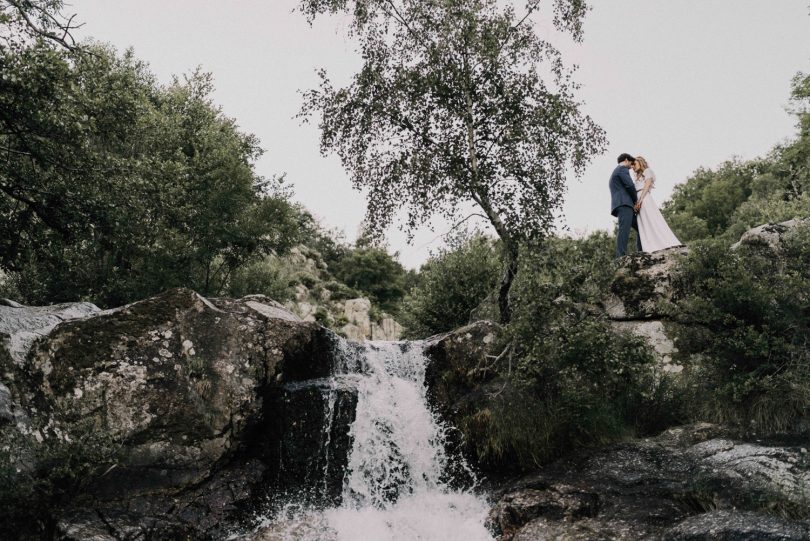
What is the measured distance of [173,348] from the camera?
10641 millimetres

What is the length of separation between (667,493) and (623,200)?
8256mm

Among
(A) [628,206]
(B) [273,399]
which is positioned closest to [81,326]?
(B) [273,399]

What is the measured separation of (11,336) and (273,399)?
15.6 ft

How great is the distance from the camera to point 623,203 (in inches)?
560

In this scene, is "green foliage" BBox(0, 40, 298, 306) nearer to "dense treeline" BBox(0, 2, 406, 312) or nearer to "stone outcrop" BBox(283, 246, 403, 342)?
"dense treeline" BBox(0, 2, 406, 312)

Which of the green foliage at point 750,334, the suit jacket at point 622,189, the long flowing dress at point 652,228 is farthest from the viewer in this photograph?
the suit jacket at point 622,189

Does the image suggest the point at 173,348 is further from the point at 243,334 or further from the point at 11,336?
the point at 11,336

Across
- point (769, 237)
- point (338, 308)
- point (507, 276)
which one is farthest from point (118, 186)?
point (338, 308)

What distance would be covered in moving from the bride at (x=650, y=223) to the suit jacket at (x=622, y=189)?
0.20 metres

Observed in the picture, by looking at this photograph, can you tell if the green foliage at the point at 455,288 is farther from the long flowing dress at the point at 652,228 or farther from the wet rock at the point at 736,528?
the wet rock at the point at 736,528

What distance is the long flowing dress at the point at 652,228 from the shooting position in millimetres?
13680

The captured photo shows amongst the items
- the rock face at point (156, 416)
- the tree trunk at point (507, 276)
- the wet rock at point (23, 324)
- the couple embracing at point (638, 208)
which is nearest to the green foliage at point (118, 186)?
the wet rock at point (23, 324)

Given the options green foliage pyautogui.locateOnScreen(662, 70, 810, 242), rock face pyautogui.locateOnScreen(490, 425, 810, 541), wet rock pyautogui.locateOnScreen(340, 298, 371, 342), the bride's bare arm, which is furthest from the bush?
green foliage pyautogui.locateOnScreen(662, 70, 810, 242)

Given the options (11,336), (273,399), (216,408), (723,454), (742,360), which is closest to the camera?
(723,454)
